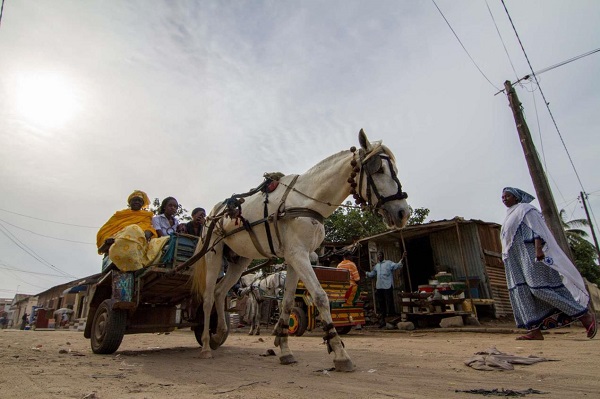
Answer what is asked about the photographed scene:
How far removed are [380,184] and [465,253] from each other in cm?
1137

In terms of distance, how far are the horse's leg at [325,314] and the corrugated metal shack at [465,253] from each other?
8931 millimetres

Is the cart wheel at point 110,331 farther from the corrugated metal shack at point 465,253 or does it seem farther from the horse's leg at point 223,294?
the corrugated metal shack at point 465,253

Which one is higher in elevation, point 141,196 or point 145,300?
point 141,196

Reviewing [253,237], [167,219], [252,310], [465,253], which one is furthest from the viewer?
[465,253]

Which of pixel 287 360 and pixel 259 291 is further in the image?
pixel 259 291

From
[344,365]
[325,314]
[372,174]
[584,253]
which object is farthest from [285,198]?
[584,253]

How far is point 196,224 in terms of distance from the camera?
6402 millimetres

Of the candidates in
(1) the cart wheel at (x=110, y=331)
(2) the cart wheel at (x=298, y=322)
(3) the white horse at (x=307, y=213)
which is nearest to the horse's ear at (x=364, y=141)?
(3) the white horse at (x=307, y=213)

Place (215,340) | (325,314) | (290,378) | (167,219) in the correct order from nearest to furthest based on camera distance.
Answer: (290,378) → (325,314) → (215,340) → (167,219)

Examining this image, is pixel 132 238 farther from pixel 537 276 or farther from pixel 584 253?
pixel 584 253

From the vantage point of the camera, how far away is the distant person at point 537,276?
205 inches

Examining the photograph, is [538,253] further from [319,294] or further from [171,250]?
[171,250]

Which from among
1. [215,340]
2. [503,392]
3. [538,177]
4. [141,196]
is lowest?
[503,392]

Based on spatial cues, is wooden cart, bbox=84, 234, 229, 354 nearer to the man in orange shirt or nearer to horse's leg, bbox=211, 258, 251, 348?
horse's leg, bbox=211, 258, 251, 348
